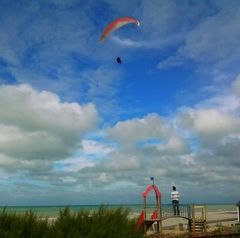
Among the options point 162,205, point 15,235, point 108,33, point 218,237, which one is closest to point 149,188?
point 162,205

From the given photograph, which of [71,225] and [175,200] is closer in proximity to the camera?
[71,225]

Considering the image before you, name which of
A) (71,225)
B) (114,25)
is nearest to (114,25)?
(114,25)

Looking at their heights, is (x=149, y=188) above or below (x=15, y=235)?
above

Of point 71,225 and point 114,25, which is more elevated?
point 114,25

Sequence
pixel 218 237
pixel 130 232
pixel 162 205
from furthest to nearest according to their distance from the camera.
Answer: pixel 162 205 < pixel 218 237 < pixel 130 232

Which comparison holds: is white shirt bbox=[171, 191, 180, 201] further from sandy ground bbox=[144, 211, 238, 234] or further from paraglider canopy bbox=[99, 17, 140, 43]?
paraglider canopy bbox=[99, 17, 140, 43]

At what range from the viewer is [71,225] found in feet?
45.8

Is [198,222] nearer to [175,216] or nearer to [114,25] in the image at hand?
[175,216]

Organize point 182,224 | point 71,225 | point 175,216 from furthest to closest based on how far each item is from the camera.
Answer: point 182,224 → point 175,216 → point 71,225

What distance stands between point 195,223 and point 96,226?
13.1 metres

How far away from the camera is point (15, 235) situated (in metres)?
12.6

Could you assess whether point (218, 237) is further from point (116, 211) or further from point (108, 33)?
point (108, 33)

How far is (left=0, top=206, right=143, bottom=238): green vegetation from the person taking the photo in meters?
13.2

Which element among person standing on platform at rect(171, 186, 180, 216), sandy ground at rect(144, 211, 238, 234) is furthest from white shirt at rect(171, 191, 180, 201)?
sandy ground at rect(144, 211, 238, 234)
